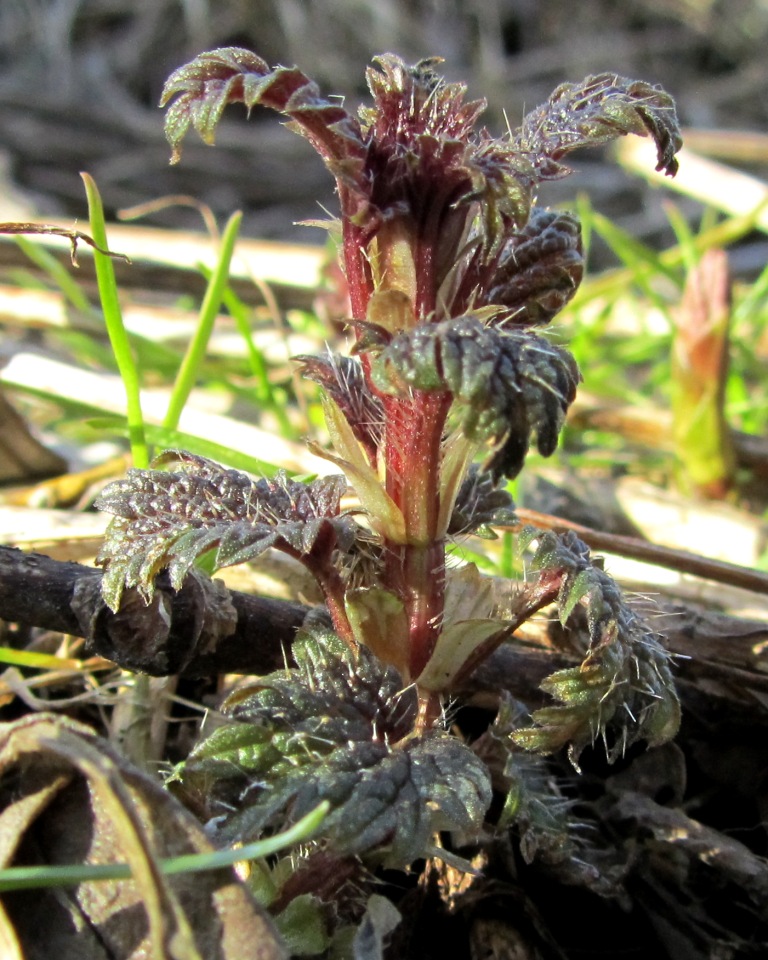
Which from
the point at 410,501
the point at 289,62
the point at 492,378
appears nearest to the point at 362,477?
the point at 410,501

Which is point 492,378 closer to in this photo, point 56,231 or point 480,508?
point 480,508

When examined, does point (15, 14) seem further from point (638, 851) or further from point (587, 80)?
point (638, 851)

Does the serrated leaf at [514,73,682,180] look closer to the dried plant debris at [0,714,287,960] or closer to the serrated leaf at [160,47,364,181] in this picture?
the serrated leaf at [160,47,364,181]

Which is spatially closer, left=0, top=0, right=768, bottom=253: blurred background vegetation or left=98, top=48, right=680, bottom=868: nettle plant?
left=98, top=48, right=680, bottom=868: nettle plant

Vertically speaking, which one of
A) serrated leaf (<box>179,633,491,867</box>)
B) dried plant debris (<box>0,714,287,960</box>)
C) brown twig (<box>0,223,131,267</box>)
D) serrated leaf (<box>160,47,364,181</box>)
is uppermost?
serrated leaf (<box>160,47,364,181</box>)

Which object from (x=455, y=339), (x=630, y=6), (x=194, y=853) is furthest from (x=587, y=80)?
(x=630, y=6)

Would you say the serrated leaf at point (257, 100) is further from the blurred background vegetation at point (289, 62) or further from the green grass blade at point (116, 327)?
the blurred background vegetation at point (289, 62)

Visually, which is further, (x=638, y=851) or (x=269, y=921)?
(x=638, y=851)

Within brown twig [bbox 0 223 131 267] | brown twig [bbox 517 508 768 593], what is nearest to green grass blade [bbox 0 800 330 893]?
brown twig [bbox 0 223 131 267]
